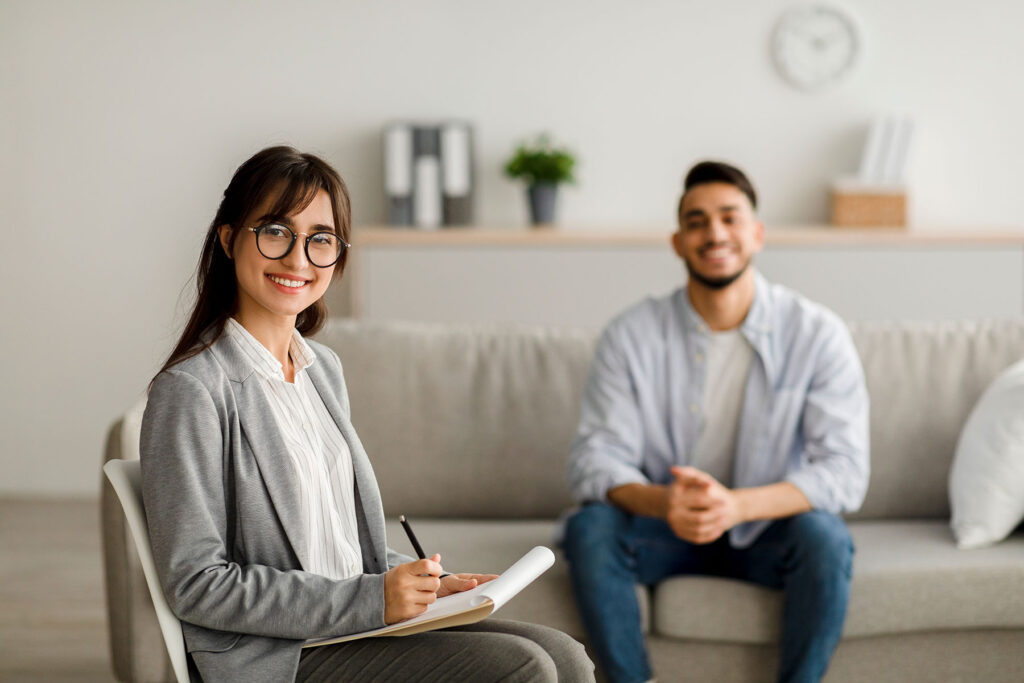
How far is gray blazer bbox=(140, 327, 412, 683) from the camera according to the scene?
1.37m

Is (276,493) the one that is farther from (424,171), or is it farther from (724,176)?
(424,171)

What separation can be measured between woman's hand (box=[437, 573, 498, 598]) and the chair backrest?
34 centimetres

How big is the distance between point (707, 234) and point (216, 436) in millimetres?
1426

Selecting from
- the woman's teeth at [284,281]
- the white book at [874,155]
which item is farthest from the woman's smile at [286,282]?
the white book at [874,155]

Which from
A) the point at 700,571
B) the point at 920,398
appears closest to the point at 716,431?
the point at 700,571

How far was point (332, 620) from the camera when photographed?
1.40 metres

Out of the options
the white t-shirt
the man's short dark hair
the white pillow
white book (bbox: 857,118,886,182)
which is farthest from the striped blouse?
white book (bbox: 857,118,886,182)

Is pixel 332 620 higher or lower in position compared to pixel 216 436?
lower

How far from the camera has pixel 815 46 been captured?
450 centimetres

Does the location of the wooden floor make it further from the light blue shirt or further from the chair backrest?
the chair backrest

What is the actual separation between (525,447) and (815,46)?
2478 mm

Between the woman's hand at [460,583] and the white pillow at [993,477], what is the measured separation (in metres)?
1.37

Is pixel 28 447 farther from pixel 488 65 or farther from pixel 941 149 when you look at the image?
pixel 941 149

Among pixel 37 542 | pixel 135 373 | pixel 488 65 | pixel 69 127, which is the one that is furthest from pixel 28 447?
pixel 488 65
